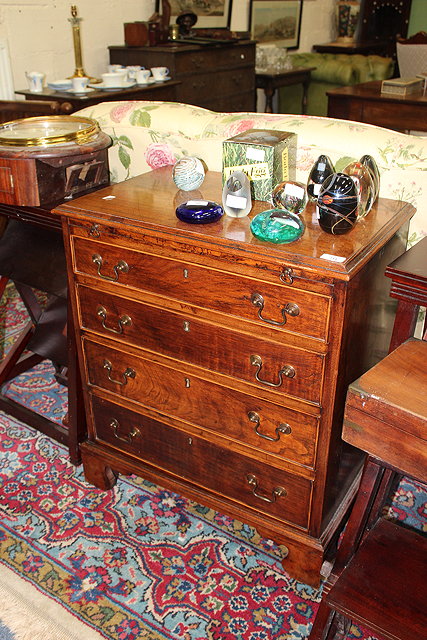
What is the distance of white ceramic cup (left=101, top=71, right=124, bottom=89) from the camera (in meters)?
3.70

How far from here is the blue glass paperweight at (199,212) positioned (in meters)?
1.50

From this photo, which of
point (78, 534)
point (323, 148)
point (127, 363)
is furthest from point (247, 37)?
point (78, 534)

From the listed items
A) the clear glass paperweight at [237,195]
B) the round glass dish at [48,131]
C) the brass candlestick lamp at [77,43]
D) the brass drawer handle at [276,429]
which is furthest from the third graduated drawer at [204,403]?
the brass candlestick lamp at [77,43]

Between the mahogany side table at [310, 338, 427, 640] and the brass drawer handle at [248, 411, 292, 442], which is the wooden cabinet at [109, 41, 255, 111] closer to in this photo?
the brass drawer handle at [248, 411, 292, 442]

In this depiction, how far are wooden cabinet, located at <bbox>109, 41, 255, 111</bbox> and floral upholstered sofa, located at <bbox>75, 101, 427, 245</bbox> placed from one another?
2.10 meters

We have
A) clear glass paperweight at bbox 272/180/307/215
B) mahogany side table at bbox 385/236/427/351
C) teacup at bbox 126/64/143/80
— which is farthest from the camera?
teacup at bbox 126/64/143/80

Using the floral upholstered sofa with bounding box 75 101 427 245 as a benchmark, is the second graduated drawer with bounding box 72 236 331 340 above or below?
below

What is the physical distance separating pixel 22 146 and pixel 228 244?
83cm

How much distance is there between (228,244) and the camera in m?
1.42

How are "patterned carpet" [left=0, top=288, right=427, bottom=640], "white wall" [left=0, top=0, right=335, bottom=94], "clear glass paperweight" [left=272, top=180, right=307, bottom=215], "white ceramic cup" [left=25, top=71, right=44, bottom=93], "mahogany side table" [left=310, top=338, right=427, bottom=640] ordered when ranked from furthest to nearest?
"white wall" [left=0, top=0, right=335, bottom=94] → "white ceramic cup" [left=25, top=71, right=44, bottom=93] → "patterned carpet" [left=0, top=288, right=427, bottom=640] → "clear glass paperweight" [left=272, top=180, right=307, bottom=215] → "mahogany side table" [left=310, top=338, right=427, bottom=640]

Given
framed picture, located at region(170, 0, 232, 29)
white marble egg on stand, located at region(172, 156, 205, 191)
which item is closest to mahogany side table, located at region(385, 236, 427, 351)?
white marble egg on stand, located at region(172, 156, 205, 191)

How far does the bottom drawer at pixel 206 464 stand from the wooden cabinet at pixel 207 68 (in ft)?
9.47

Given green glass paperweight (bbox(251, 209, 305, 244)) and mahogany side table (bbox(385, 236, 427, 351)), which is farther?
green glass paperweight (bbox(251, 209, 305, 244))

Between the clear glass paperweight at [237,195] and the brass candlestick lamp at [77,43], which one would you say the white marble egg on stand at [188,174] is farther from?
the brass candlestick lamp at [77,43]
